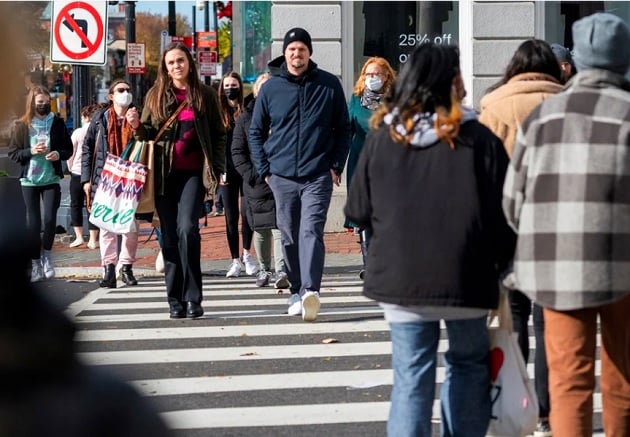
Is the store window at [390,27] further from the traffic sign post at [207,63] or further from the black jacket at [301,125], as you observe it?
the traffic sign post at [207,63]

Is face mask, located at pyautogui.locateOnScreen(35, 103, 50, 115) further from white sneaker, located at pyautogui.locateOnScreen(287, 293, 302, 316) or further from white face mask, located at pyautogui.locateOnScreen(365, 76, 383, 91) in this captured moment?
white sneaker, located at pyautogui.locateOnScreen(287, 293, 302, 316)

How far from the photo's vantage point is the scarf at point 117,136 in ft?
35.9

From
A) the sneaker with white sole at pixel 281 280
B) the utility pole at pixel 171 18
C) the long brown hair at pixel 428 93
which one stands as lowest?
the sneaker with white sole at pixel 281 280

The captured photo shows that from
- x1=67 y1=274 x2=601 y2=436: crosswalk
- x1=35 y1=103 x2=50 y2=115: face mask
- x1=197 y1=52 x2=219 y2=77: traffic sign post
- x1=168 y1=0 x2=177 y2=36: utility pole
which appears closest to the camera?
x1=67 y1=274 x2=601 y2=436: crosswalk

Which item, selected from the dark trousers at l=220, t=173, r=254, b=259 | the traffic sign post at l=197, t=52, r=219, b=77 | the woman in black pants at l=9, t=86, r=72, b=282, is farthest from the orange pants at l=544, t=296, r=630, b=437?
the traffic sign post at l=197, t=52, r=219, b=77

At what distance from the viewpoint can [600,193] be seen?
4508 millimetres

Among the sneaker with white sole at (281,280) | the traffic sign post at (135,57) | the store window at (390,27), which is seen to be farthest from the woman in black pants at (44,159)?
the traffic sign post at (135,57)

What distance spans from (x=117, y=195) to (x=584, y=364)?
6.02 metres

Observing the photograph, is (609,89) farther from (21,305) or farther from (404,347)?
(21,305)

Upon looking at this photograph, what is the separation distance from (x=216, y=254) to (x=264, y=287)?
10.0 ft

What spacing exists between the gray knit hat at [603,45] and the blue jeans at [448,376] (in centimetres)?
106

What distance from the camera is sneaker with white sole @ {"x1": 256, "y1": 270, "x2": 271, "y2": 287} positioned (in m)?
11.8

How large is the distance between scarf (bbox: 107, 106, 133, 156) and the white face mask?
2.14m

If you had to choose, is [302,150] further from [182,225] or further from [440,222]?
[440,222]
